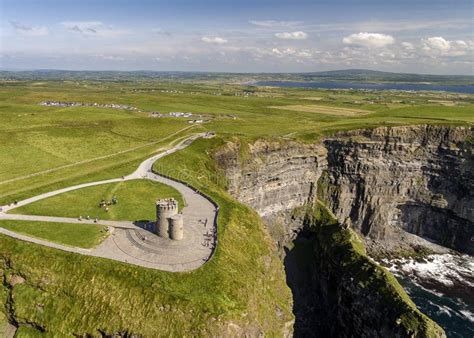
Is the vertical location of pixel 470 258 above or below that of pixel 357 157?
below

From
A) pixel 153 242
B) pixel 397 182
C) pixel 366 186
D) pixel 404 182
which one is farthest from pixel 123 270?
pixel 404 182

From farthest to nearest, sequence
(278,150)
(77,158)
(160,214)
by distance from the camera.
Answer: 1. (278,150)
2. (77,158)
3. (160,214)

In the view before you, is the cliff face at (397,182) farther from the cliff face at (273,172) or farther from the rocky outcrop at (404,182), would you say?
the cliff face at (273,172)

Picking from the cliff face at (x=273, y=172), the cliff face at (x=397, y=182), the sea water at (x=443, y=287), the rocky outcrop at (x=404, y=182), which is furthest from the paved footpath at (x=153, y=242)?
the rocky outcrop at (x=404, y=182)

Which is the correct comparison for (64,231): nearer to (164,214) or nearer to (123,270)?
(123,270)

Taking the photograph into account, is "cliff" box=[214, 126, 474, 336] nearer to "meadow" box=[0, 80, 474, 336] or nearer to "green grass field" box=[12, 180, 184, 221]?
"meadow" box=[0, 80, 474, 336]

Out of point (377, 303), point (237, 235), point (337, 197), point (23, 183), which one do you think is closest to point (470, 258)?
point (337, 197)

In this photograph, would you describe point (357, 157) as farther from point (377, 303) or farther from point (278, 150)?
point (377, 303)
